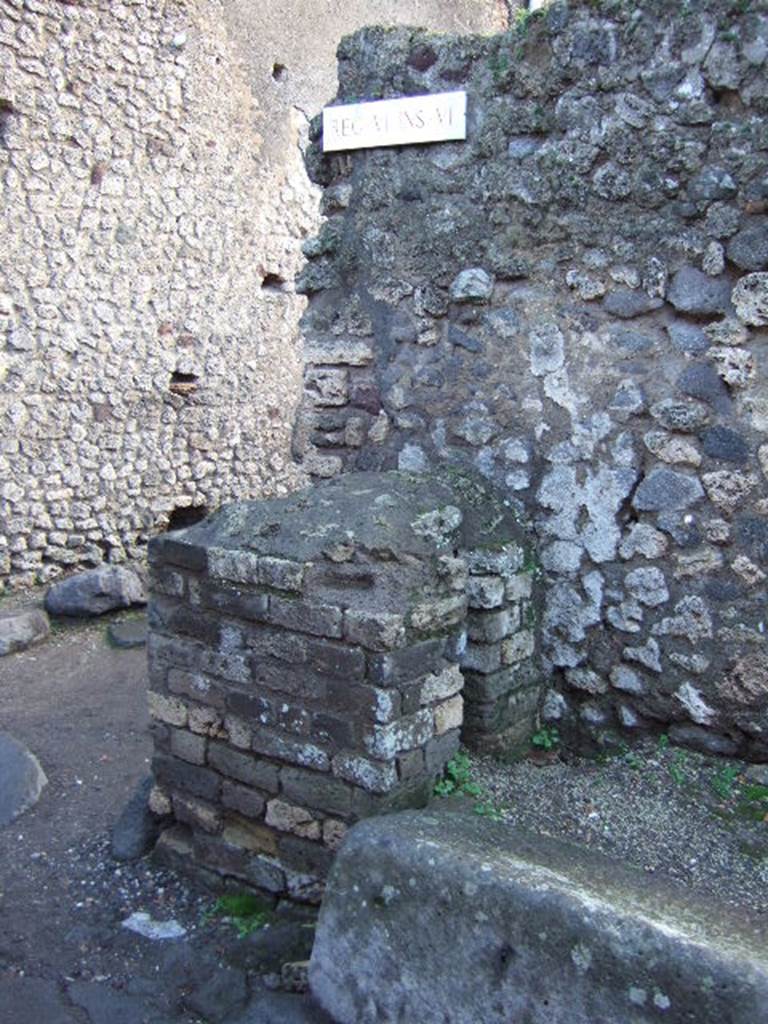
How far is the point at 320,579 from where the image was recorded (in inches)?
123

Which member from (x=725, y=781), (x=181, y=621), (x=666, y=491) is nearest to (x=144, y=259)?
(x=181, y=621)

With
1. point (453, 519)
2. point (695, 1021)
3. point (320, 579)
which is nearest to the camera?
point (695, 1021)

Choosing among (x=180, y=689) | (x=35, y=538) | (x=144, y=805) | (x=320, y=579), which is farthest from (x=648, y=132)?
(x=35, y=538)

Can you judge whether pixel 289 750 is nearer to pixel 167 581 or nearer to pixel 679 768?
pixel 167 581

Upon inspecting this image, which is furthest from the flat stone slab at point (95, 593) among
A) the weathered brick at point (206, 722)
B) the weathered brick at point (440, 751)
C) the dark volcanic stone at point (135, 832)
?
the weathered brick at point (440, 751)

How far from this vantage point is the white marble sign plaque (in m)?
3.71

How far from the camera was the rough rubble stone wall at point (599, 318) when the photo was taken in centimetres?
319

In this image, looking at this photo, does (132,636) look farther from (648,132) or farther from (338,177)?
(648,132)

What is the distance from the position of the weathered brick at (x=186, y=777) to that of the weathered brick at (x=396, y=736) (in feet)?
2.41

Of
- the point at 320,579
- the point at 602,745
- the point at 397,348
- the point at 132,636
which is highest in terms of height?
the point at 397,348

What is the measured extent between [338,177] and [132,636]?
3.51 m

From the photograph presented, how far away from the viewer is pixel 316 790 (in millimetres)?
3148

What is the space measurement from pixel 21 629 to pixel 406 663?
155 inches

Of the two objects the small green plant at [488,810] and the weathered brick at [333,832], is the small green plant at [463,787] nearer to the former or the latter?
the small green plant at [488,810]
